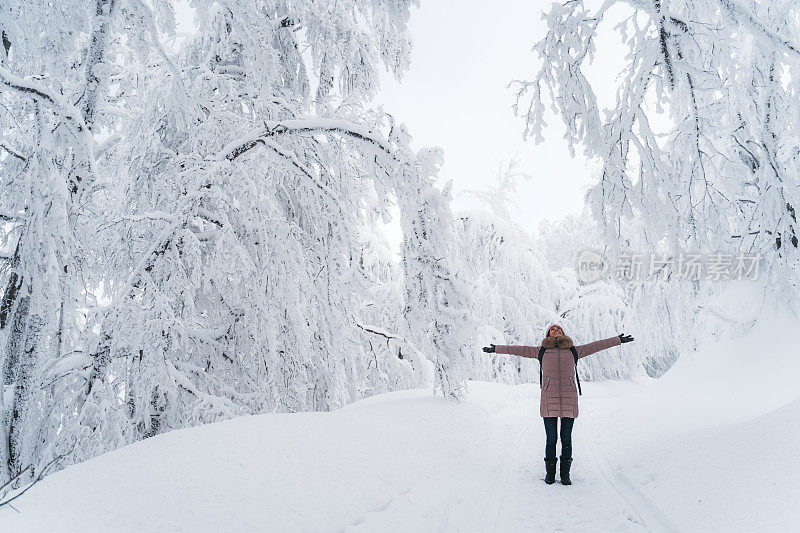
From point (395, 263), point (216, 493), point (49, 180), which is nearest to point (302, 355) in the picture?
point (216, 493)

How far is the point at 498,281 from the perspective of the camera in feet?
54.5

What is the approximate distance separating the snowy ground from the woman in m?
0.26

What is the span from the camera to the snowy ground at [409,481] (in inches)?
109

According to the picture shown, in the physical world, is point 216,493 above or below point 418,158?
below

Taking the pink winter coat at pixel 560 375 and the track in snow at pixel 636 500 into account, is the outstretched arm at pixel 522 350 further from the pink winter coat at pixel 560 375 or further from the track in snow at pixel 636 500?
the track in snow at pixel 636 500

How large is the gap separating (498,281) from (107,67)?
13874 millimetres

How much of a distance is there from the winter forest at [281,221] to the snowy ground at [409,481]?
0.05 metres

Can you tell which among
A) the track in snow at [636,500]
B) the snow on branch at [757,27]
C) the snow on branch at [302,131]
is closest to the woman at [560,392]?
the track in snow at [636,500]

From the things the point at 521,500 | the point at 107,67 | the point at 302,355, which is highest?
the point at 107,67

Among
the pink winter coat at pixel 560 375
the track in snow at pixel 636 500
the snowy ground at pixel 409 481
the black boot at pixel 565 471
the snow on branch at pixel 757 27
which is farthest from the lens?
the pink winter coat at pixel 560 375

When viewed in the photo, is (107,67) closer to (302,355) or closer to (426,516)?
(302,355)

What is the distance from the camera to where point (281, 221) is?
5.29 m

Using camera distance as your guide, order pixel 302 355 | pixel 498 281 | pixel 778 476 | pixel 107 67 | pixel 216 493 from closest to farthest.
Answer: pixel 216 493 < pixel 778 476 < pixel 107 67 < pixel 302 355 < pixel 498 281

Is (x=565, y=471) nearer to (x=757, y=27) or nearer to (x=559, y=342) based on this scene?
(x=559, y=342)
